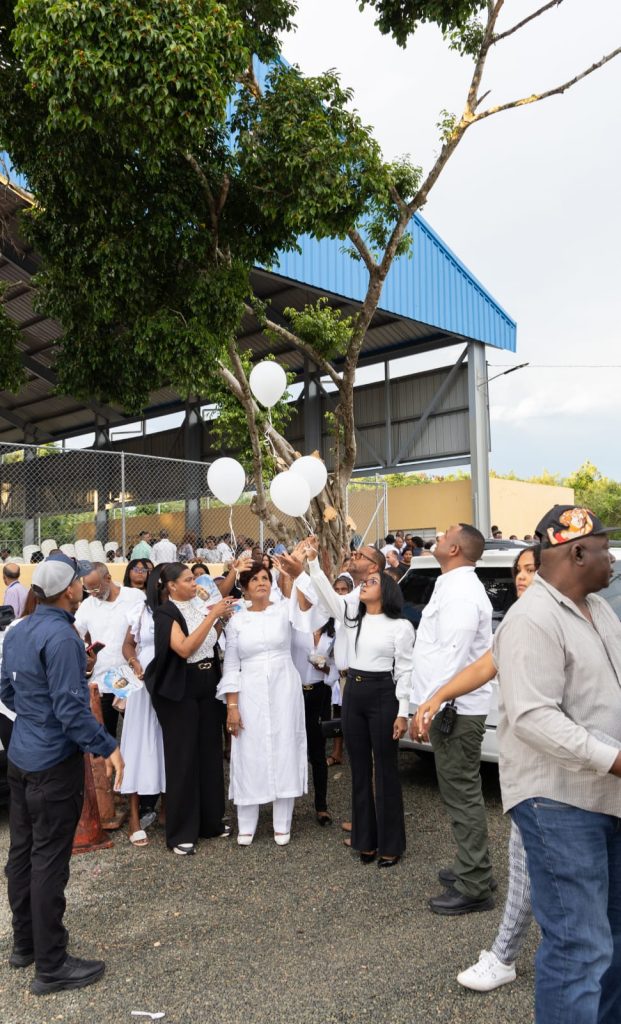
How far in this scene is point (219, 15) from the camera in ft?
21.1

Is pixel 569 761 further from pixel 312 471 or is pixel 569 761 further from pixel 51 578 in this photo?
pixel 312 471

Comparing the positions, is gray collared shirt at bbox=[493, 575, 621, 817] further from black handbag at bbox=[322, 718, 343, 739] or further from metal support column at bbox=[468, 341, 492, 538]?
metal support column at bbox=[468, 341, 492, 538]

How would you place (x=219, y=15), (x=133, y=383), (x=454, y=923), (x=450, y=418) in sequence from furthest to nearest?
(x=450, y=418) → (x=133, y=383) → (x=219, y=15) → (x=454, y=923)

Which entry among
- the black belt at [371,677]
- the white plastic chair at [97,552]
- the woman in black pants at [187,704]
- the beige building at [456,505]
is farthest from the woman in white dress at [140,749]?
the beige building at [456,505]

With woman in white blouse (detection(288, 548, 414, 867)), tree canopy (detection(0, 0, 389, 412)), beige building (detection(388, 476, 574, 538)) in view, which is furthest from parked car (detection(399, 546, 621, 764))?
beige building (detection(388, 476, 574, 538))

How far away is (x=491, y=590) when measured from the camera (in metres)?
5.53

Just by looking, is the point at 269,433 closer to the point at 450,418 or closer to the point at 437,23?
the point at 437,23

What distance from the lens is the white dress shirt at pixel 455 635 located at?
12.8 ft

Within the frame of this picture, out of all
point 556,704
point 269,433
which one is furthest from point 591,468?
point 556,704

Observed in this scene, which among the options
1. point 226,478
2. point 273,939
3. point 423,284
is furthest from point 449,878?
point 423,284

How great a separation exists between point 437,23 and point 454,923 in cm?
863

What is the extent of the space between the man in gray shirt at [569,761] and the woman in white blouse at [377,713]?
2239 millimetres

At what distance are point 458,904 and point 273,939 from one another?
0.93 metres

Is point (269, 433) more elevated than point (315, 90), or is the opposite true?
point (315, 90)
